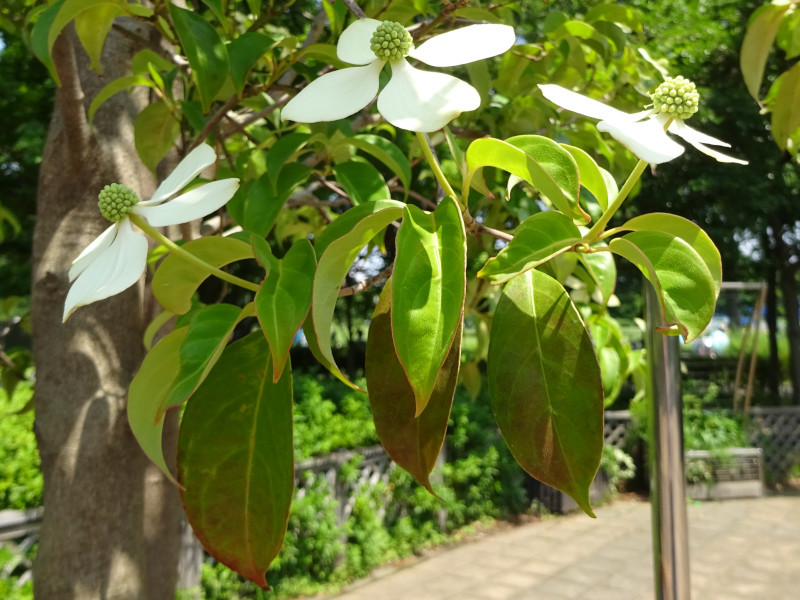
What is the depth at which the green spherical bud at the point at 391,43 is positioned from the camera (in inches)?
16.8

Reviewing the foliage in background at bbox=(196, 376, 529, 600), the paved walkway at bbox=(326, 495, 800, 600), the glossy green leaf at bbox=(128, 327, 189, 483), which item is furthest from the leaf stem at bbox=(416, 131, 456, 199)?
the paved walkway at bbox=(326, 495, 800, 600)

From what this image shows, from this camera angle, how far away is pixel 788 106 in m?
0.91

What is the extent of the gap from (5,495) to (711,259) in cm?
299

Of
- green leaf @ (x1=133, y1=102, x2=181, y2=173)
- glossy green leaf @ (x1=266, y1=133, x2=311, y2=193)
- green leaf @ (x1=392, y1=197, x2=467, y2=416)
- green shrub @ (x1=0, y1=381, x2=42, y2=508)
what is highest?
green leaf @ (x1=133, y1=102, x2=181, y2=173)

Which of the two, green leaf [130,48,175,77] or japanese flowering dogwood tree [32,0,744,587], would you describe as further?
green leaf [130,48,175,77]

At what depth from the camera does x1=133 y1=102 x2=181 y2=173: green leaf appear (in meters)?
0.85

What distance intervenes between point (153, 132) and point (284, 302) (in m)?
0.54

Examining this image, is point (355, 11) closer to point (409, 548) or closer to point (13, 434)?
point (13, 434)

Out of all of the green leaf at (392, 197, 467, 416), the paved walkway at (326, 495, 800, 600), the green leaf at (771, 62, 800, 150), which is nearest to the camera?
the green leaf at (392, 197, 467, 416)

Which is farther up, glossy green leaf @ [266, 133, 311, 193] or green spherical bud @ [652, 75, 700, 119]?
glossy green leaf @ [266, 133, 311, 193]

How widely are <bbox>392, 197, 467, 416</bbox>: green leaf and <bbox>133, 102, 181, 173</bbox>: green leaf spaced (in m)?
0.56

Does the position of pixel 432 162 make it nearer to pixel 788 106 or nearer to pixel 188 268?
pixel 188 268

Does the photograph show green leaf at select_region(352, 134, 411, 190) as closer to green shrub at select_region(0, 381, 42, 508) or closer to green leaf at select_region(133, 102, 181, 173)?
green leaf at select_region(133, 102, 181, 173)

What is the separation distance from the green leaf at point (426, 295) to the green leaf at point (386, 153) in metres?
0.27
